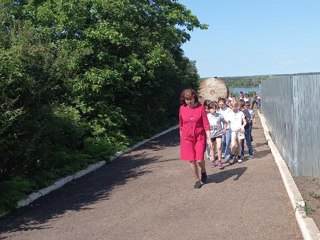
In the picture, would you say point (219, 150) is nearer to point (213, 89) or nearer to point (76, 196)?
point (76, 196)

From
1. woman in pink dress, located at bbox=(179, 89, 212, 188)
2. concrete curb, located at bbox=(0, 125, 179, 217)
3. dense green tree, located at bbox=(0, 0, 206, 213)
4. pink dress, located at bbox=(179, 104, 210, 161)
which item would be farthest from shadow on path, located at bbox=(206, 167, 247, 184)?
dense green tree, located at bbox=(0, 0, 206, 213)

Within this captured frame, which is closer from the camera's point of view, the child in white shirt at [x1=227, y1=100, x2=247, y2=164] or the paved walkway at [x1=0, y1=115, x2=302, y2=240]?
the paved walkway at [x1=0, y1=115, x2=302, y2=240]

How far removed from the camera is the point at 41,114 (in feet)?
29.6

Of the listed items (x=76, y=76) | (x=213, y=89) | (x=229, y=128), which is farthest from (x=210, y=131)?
(x=213, y=89)

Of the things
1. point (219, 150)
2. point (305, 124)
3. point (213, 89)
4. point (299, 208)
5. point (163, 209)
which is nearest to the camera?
point (299, 208)

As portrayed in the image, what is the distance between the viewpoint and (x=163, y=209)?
7.36 meters

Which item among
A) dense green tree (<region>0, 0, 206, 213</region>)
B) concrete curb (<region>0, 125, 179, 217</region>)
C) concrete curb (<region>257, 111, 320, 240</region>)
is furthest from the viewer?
dense green tree (<region>0, 0, 206, 213</region>)

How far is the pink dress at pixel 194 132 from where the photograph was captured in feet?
28.5

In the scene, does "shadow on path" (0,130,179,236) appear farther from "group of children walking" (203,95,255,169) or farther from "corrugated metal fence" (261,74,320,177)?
"corrugated metal fence" (261,74,320,177)

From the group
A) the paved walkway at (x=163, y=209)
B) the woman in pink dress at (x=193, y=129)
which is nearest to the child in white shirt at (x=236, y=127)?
the paved walkway at (x=163, y=209)

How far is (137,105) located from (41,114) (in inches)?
377

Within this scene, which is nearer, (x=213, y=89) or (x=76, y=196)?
(x=76, y=196)

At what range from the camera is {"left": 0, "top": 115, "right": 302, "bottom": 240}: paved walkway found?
20.3 ft

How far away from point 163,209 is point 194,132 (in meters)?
1.89
